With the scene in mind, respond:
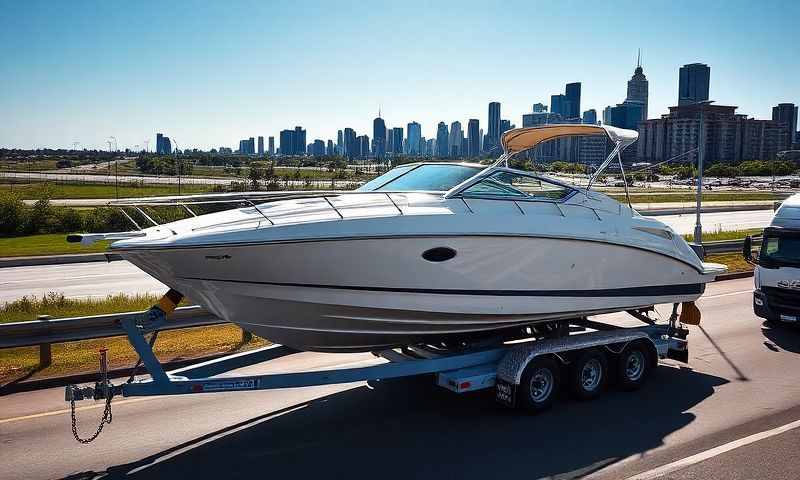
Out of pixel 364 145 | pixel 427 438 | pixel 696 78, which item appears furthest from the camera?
pixel 364 145

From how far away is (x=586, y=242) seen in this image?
7219 mm

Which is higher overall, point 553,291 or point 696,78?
point 696,78

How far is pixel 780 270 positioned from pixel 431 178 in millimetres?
6304

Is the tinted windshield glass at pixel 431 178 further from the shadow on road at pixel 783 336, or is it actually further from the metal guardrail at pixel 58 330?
the shadow on road at pixel 783 336

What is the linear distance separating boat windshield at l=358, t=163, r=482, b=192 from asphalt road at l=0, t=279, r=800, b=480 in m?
2.40

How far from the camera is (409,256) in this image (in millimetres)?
6133

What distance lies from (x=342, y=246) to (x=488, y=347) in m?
2.30

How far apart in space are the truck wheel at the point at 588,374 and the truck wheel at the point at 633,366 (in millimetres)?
242

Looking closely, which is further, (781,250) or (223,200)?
(781,250)

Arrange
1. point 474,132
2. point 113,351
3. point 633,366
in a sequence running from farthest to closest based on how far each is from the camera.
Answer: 1. point 474,132
2. point 113,351
3. point 633,366

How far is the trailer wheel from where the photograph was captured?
6.66 m

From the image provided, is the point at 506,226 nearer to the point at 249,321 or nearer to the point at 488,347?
the point at 488,347

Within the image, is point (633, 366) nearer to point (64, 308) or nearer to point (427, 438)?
point (427, 438)

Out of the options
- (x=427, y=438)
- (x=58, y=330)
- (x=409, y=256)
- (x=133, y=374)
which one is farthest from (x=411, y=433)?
(x=58, y=330)
